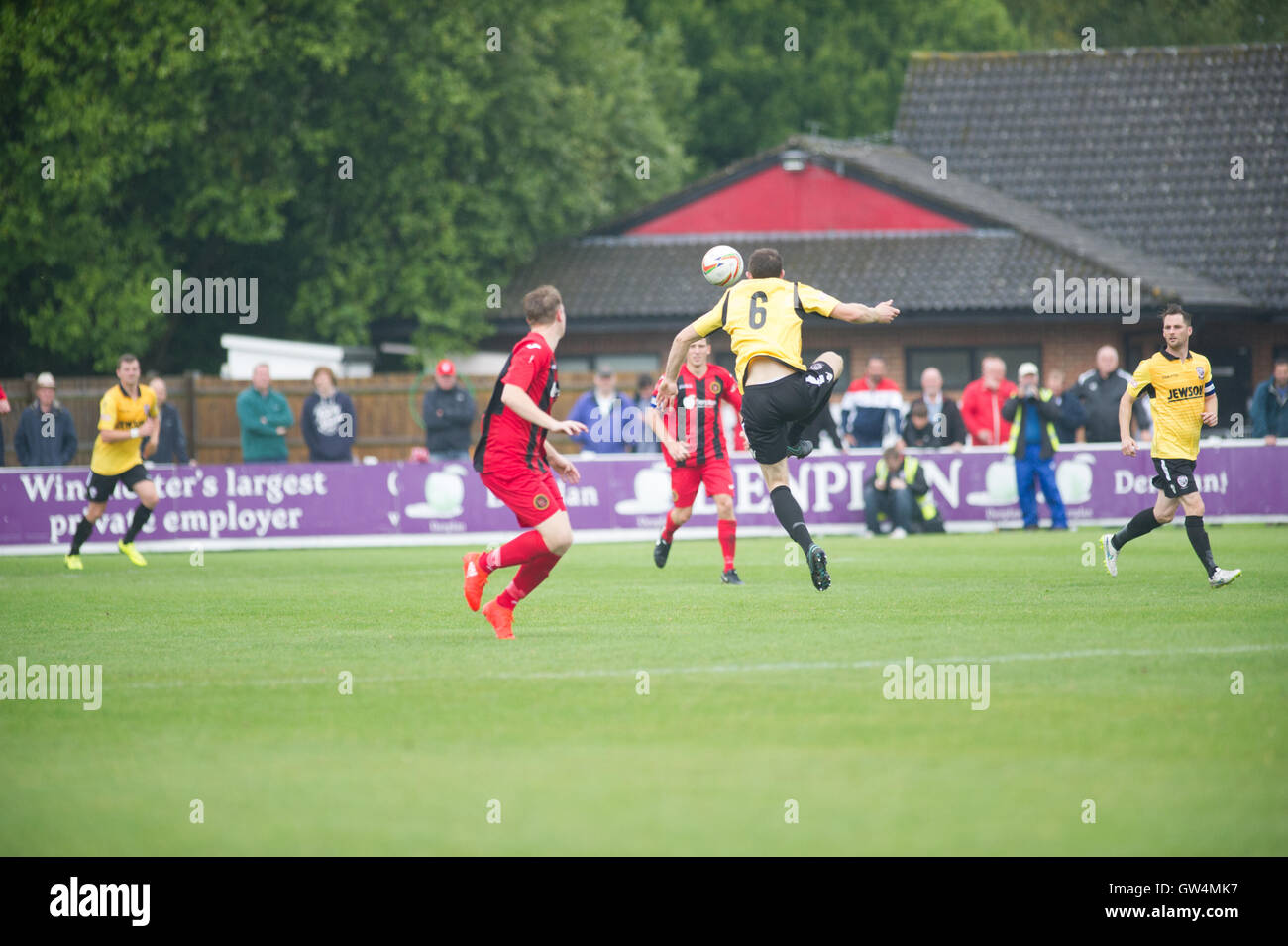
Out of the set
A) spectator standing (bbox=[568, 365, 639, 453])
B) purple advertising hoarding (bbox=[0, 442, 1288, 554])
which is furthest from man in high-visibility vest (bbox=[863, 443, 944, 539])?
spectator standing (bbox=[568, 365, 639, 453])

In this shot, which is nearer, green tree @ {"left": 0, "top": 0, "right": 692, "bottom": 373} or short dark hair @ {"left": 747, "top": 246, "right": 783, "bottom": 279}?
short dark hair @ {"left": 747, "top": 246, "right": 783, "bottom": 279}

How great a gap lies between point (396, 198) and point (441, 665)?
28212mm

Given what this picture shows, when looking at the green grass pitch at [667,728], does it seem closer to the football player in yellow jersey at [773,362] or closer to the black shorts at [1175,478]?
the black shorts at [1175,478]

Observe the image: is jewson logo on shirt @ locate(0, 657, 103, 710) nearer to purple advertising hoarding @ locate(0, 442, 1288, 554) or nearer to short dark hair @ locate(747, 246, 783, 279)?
short dark hair @ locate(747, 246, 783, 279)

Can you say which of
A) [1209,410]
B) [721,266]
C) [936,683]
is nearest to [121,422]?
[721,266]

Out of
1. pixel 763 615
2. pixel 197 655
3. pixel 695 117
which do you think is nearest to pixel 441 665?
pixel 197 655

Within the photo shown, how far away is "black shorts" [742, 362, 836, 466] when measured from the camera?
40.5ft

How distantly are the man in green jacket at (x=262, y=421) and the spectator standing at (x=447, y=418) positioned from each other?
1.95 metres

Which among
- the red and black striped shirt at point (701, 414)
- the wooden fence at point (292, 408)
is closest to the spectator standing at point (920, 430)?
the red and black striped shirt at point (701, 414)

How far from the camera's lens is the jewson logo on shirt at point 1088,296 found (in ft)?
110

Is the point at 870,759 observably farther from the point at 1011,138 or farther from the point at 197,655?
the point at 1011,138

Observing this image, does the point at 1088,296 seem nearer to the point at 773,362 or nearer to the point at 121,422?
the point at 121,422

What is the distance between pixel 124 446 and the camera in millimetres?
18938

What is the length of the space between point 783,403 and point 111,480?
933 centimetres
